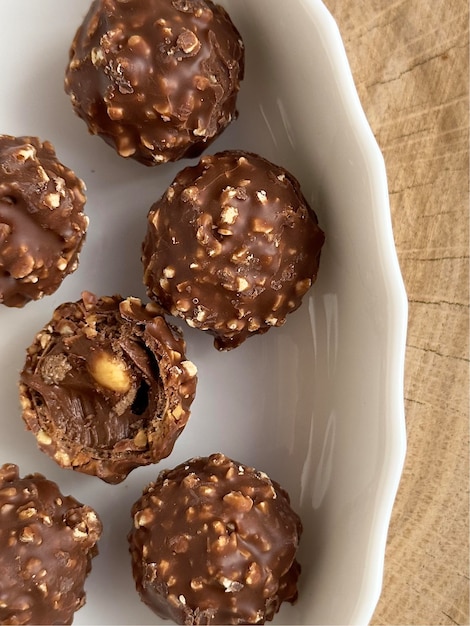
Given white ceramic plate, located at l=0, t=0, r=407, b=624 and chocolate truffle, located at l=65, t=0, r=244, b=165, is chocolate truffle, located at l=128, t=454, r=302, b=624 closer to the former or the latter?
white ceramic plate, located at l=0, t=0, r=407, b=624

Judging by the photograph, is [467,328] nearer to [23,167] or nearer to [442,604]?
[442,604]

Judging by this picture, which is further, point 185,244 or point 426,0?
point 426,0

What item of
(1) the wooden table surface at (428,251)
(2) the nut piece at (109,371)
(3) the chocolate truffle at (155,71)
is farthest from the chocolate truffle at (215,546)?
(3) the chocolate truffle at (155,71)

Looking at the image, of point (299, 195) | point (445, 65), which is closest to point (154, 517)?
point (299, 195)

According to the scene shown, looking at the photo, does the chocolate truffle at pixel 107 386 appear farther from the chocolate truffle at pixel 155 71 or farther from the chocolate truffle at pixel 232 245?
the chocolate truffle at pixel 155 71

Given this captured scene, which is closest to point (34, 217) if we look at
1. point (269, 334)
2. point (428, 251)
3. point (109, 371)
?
point (109, 371)

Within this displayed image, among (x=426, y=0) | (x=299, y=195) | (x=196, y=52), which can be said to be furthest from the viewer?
(x=426, y=0)
